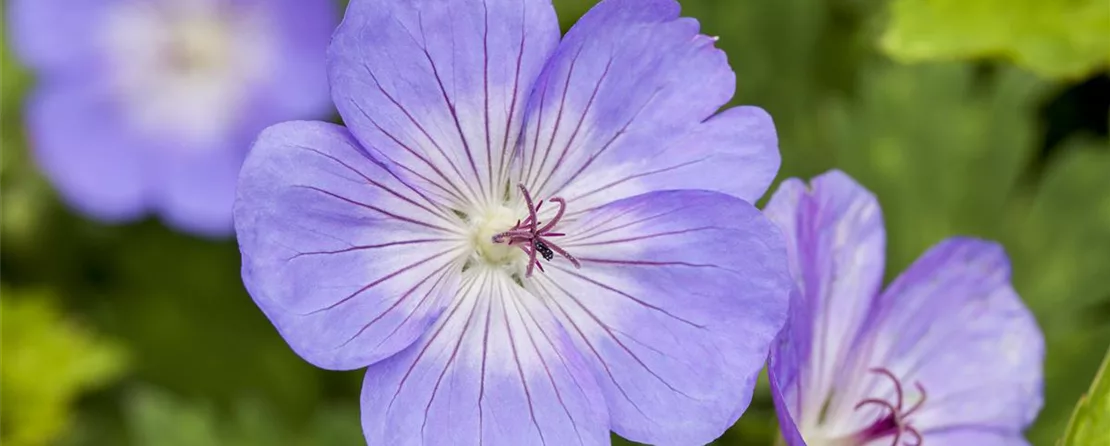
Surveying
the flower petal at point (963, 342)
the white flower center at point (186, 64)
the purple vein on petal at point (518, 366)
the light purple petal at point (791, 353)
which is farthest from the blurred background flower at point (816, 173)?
the purple vein on petal at point (518, 366)

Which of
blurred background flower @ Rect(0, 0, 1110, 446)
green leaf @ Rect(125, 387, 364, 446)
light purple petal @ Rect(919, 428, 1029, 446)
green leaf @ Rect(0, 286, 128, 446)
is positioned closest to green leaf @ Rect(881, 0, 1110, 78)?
blurred background flower @ Rect(0, 0, 1110, 446)

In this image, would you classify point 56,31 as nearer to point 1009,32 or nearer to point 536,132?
point 536,132

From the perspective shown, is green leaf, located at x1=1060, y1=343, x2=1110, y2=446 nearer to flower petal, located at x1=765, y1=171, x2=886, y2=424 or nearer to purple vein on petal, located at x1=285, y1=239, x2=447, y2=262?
flower petal, located at x1=765, y1=171, x2=886, y2=424

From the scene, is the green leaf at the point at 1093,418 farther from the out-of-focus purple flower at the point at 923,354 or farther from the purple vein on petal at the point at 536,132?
the purple vein on petal at the point at 536,132

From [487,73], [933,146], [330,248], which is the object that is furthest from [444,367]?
[933,146]

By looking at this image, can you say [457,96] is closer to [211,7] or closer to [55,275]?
[55,275]

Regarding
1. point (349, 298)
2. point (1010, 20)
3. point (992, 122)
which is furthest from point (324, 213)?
point (992, 122)

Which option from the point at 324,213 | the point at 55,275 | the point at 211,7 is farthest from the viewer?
the point at 211,7
